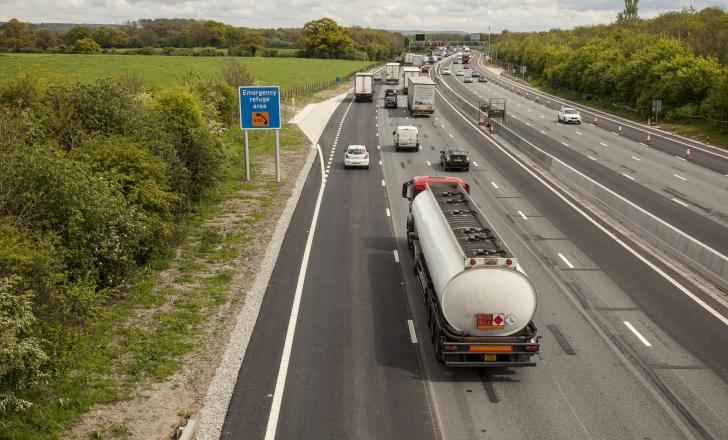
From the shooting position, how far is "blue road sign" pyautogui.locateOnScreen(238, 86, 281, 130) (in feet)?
128

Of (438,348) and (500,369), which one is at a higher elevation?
(438,348)

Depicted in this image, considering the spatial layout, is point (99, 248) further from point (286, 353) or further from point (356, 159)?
point (356, 159)

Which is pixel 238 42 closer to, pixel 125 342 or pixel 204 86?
pixel 204 86

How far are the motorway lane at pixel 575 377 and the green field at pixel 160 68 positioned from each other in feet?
151

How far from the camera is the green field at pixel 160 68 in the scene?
85.7 metres

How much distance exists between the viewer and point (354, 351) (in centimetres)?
1764

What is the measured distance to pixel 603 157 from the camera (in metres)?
50.4

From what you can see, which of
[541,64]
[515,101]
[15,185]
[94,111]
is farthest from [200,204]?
[541,64]

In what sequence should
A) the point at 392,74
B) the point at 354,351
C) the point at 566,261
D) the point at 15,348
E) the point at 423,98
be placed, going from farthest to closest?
the point at 392,74 → the point at 423,98 → the point at 566,261 → the point at 354,351 → the point at 15,348

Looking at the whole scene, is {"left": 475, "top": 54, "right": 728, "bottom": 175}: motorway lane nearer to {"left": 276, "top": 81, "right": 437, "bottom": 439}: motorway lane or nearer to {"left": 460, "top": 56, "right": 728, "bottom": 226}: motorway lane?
{"left": 460, "top": 56, "right": 728, "bottom": 226}: motorway lane

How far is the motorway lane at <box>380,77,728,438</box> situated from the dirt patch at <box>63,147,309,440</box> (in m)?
5.45

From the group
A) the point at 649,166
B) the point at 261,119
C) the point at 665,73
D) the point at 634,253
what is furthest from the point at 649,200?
the point at 665,73

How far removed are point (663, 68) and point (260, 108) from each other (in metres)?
53.3

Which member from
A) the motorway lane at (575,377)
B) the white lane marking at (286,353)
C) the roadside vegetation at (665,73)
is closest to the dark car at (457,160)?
the motorway lane at (575,377)
